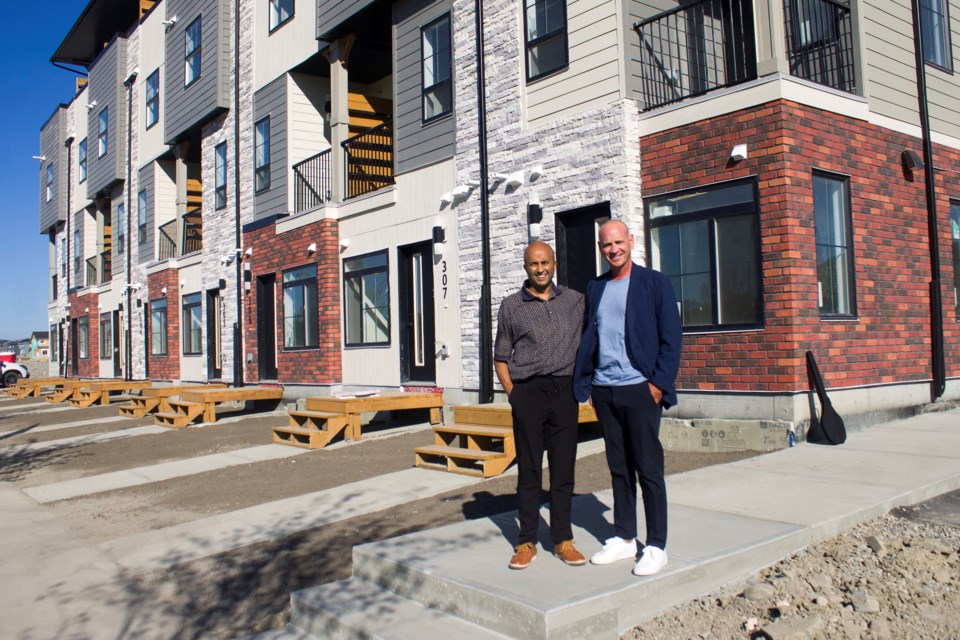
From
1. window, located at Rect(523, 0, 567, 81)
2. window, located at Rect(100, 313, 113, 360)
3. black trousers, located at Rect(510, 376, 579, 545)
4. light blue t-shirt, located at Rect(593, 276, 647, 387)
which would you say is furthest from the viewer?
window, located at Rect(100, 313, 113, 360)

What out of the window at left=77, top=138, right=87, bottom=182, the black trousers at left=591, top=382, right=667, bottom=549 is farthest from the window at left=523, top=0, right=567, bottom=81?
the window at left=77, top=138, right=87, bottom=182

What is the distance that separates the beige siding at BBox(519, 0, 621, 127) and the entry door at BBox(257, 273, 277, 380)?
8.65 meters

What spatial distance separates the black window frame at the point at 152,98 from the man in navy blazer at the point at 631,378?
21.6 metres

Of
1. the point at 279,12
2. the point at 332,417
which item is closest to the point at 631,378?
the point at 332,417

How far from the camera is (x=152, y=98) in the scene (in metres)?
23.0

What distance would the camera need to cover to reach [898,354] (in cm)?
905

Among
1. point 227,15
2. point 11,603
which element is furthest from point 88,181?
point 11,603

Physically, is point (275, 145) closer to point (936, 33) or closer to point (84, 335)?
point (936, 33)

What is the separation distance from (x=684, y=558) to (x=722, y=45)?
8.29m

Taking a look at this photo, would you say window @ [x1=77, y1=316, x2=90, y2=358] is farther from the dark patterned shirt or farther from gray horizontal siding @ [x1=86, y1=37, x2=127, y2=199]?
the dark patterned shirt

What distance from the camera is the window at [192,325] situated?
20234 mm

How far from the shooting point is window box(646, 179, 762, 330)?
8102 millimetres

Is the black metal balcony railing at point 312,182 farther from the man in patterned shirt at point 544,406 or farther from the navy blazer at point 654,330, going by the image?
the navy blazer at point 654,330

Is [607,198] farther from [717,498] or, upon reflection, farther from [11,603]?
[11,603]
